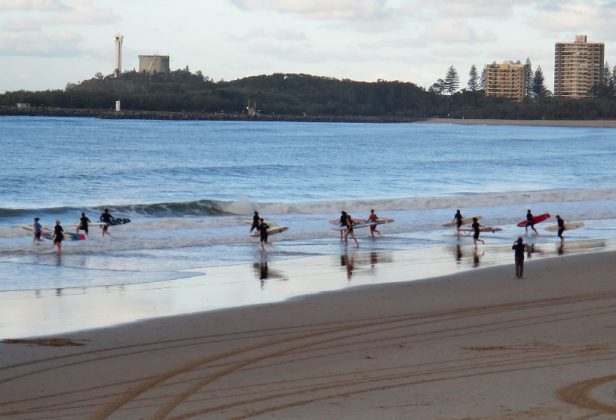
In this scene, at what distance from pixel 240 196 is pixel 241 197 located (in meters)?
2.29

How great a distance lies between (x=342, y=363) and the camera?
11.8 meters

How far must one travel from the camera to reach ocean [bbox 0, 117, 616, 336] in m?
24.6

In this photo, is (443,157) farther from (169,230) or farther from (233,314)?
(233,314)

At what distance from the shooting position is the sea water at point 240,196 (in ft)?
81.3

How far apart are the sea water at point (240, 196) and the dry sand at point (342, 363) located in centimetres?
604

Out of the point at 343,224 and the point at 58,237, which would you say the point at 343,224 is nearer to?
the point at 343,224

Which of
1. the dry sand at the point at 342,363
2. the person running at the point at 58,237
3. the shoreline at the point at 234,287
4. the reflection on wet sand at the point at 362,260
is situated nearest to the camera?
the dry sand at the point at 342,363

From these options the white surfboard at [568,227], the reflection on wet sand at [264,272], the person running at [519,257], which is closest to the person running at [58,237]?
the reflection on wet sand at [264,272]

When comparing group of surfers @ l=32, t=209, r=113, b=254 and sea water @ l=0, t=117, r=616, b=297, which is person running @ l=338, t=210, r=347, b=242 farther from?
group of surfers @ l=32, t=209, r=113, b=254

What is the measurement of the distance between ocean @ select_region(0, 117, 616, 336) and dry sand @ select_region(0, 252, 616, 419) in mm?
6027


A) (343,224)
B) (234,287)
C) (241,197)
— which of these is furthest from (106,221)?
(241,197)

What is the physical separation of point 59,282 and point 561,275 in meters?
10.1

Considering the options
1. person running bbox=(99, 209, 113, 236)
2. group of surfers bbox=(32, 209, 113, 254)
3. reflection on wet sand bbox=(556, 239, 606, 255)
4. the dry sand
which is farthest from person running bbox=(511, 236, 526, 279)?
person running bbox=(99, 209, 113, 236)

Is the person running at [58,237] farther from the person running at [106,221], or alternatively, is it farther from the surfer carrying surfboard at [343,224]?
the surfer carrying surfboard at [343,224]
